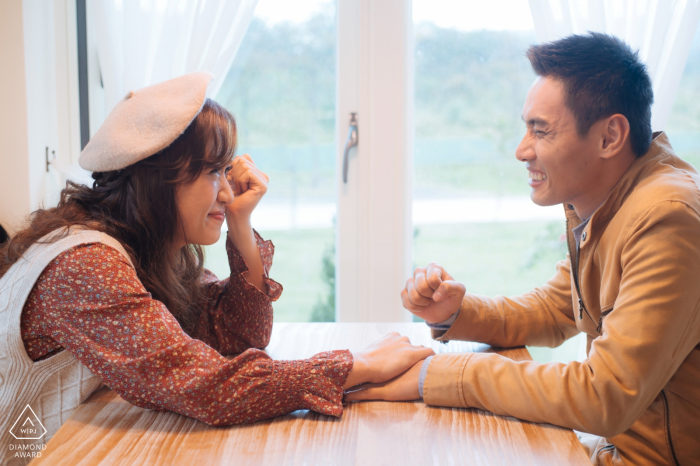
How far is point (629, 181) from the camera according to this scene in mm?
1057

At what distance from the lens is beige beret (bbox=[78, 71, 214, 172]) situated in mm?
1005

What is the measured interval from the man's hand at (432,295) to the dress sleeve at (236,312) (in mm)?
351

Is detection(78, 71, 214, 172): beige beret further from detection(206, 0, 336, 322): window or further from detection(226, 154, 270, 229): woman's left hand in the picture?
detection(206, 0, 336, 322): window

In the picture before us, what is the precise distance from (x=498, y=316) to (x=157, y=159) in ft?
2.82

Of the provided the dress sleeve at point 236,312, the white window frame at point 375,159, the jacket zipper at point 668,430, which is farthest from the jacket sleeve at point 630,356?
the white window frame at point 375,159

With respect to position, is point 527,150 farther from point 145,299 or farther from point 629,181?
point 145,299

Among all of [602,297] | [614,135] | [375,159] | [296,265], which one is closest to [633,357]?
[602,297]

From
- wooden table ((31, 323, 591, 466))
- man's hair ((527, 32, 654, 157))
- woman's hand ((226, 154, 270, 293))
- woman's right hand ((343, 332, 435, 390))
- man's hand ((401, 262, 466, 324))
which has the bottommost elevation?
wooden table ((31, 323, 591, 466))

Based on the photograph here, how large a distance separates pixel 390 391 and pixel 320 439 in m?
0.19

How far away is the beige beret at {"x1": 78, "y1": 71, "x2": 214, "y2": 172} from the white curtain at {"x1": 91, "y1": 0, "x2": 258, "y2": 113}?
1074 mm

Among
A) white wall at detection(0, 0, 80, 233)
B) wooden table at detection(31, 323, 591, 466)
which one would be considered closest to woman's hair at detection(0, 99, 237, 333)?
wooden table at detection(31, 323, 591, 466)

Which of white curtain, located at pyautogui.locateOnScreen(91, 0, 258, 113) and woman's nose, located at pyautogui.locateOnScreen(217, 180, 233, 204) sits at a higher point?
white curtain, located at pyautogui.locateOnScreen(91, 0, 258, 113)

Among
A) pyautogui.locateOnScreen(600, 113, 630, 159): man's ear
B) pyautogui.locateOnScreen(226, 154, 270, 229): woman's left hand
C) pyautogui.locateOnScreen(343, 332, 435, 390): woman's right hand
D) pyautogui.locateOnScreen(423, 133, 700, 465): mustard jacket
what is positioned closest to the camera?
pyautogui.locateOnScreen(423, 133, 700, 465): mustard jacket

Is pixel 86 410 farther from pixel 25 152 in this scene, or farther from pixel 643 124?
pixel 25 152
